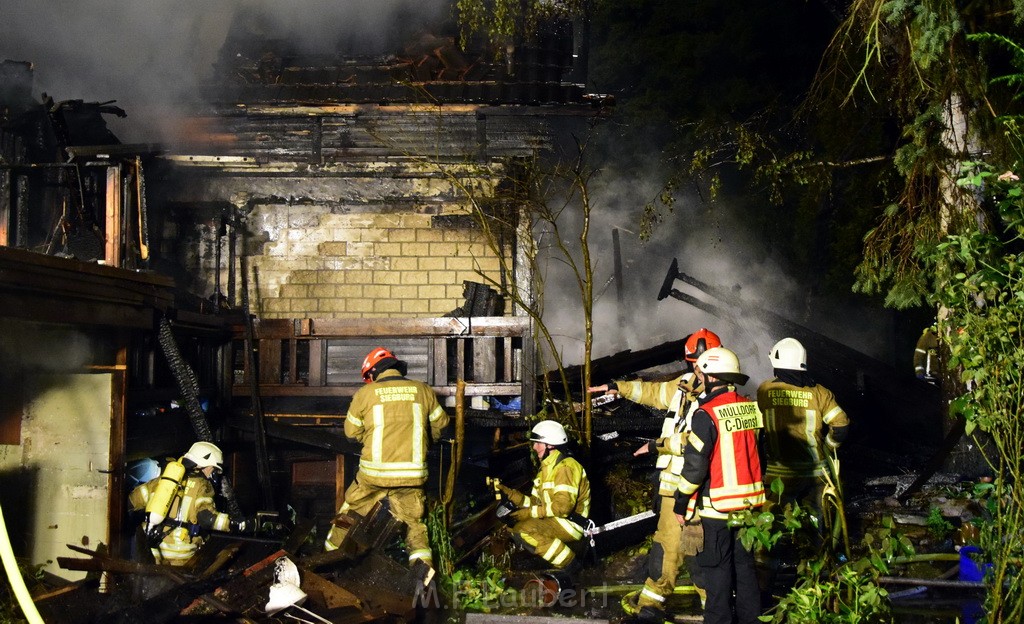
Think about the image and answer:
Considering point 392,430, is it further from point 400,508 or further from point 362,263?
point 362,263

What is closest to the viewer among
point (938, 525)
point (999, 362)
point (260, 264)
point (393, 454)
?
point (999, 362)

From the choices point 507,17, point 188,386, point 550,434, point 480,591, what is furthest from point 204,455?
point 507,17

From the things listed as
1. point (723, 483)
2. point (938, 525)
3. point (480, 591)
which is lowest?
point (480, 591)

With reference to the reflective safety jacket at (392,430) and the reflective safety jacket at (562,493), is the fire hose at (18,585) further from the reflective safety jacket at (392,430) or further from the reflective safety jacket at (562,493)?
the reflective safety jacket at (562,493)

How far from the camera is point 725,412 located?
18.5ft

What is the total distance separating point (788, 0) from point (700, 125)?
12.2 meters

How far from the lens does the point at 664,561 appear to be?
6.61 metres

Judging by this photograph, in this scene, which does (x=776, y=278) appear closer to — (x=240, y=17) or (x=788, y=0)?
(x=788, y=0)

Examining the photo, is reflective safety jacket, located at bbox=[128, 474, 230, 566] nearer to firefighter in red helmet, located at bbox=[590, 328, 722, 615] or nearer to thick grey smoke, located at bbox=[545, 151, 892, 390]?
firefighter in red helmet, located at bbox=[590, 328, 722, 615]

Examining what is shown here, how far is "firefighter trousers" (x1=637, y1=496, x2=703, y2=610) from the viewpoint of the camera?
6473 mm

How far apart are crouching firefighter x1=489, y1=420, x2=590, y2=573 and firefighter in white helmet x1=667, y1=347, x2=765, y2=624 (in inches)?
63.5

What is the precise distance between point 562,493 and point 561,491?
0.07ft

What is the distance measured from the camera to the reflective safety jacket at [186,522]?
6938mm

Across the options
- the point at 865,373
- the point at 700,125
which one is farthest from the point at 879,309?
the point at 700,125
